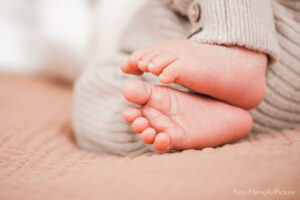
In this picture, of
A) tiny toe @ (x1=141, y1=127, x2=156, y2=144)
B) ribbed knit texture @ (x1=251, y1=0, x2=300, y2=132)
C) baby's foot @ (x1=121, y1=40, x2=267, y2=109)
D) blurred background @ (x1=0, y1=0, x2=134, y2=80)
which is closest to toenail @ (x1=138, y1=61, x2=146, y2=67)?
baby's foot @ (x1=121, y1=40, x2=267, y2=109)

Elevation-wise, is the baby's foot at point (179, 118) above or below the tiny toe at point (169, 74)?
below

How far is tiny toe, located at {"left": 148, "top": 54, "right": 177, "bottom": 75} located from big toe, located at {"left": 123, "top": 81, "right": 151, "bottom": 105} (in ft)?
0.10

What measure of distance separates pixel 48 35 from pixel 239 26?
876 mm

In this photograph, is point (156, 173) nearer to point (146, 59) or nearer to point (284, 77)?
point (146, 59)

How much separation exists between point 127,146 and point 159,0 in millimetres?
350

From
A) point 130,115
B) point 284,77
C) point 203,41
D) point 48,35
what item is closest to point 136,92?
point 130,115

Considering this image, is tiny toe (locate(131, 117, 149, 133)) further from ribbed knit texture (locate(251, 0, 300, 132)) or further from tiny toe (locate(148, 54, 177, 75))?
ribbed knit texture (locate(251, 0, 300, 132))

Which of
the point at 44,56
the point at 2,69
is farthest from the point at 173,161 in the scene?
the point at 2,69

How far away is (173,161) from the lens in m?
0.41

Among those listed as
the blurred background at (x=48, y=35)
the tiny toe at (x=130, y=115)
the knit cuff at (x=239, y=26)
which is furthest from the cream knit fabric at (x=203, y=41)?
the blurred background at (x=48, y=35)

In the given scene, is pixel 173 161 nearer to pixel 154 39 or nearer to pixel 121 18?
pixel 154 39

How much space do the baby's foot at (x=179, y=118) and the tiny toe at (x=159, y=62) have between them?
0.03 m

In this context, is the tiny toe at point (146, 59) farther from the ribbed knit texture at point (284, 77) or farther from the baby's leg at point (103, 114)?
the ribbed knit texture at point (284, 77)

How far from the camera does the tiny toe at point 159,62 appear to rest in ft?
1.44
